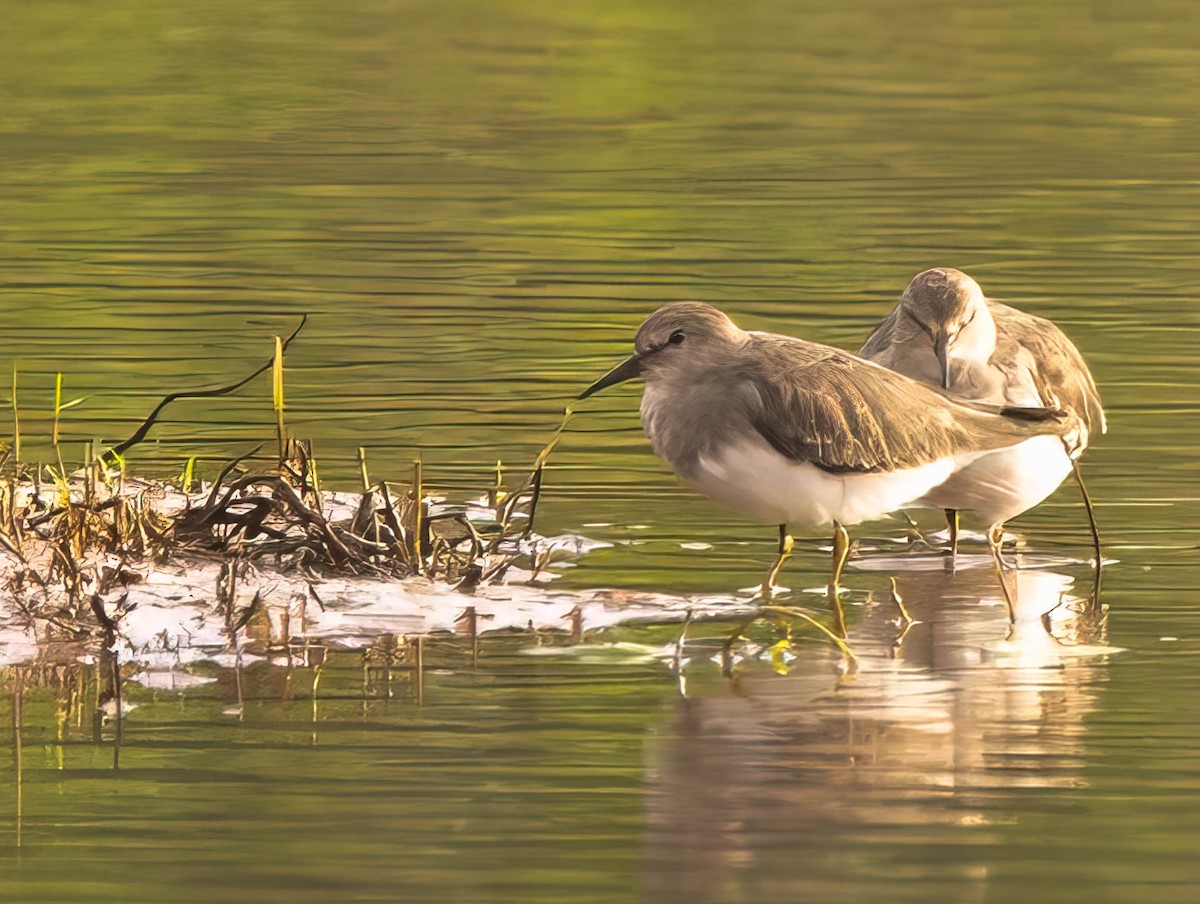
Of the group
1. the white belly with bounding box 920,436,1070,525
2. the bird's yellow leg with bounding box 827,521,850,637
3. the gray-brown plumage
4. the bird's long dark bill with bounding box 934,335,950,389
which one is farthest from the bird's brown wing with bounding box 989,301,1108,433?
the bird's yellow leg with bounding box 827,521,850,637

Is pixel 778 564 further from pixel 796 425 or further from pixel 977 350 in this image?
pixel 977 350

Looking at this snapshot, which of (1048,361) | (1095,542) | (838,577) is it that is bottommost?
(838,577)

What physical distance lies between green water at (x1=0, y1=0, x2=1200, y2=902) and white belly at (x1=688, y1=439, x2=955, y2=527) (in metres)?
0.38

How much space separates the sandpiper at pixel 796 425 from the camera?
8.45m

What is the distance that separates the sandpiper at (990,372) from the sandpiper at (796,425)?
0.15 m

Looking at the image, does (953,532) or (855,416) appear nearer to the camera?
(855,416)

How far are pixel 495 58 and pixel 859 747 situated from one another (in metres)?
17.9

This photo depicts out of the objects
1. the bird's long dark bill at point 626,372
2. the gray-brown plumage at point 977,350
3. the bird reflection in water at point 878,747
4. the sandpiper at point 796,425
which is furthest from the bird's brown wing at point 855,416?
the bird reflection in water at point 878,747

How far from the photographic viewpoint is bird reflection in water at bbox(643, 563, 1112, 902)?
6.51 meters

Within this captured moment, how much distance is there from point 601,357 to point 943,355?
397 cm

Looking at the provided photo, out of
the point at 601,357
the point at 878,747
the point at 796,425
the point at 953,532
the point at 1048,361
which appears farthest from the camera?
the point at 601,357

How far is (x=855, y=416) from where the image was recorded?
856 cm

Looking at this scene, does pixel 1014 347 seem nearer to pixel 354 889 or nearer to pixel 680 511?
pixel 680 511

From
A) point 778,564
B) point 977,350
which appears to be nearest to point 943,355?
point 977,350
